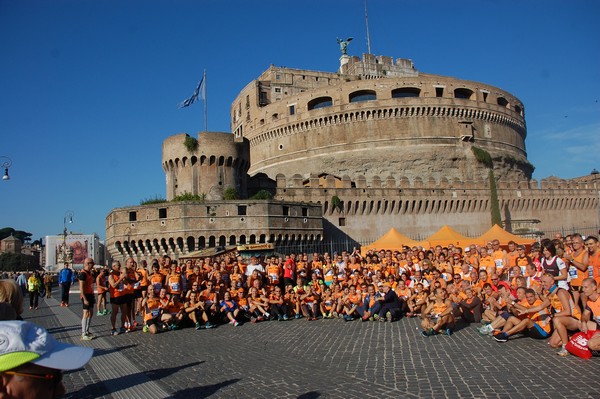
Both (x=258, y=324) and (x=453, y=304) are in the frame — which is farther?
(x=258, y=324)

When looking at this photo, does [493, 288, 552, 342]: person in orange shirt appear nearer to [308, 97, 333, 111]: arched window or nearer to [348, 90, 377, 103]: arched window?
[348, 90, 377, 103]: arched window

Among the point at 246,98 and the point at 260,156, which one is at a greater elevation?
the point at 246,98

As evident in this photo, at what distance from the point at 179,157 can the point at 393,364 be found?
2485 cm

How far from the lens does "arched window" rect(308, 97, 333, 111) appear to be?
154ft

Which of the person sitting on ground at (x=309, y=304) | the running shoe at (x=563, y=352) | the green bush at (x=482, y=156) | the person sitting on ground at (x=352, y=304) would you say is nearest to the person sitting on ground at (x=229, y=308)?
the person sitting on ground at (x=309, y=304)

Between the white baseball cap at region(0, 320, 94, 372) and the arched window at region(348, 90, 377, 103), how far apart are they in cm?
4553

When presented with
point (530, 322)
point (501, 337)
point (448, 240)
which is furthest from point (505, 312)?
point (448, 240)

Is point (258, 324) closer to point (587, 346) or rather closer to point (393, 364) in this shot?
point (393, 364)

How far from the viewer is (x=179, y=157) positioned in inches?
1143

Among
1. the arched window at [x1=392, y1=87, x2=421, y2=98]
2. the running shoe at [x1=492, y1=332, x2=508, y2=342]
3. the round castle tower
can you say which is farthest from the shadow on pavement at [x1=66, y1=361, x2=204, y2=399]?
the arched window at [x1=392, y1=87, x2=421, y2=98]

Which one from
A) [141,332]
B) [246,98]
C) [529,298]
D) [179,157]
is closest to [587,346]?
[529,298]

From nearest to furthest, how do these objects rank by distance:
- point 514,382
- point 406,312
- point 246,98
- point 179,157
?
point 514,382 → point 406,312 → point 179,157 → point 246,98

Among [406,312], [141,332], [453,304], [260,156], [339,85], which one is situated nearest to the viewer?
[453,304]

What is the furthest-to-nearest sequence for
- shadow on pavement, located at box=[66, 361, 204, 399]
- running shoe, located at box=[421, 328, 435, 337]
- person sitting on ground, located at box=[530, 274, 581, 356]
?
1. running shoe, located at box=[421, 328, 435, 337]
2. person sitting on ground, located at box=[530, 274, 581, 356]
3. shadow on pavement, located at box=[66, 361, 204, 399]
